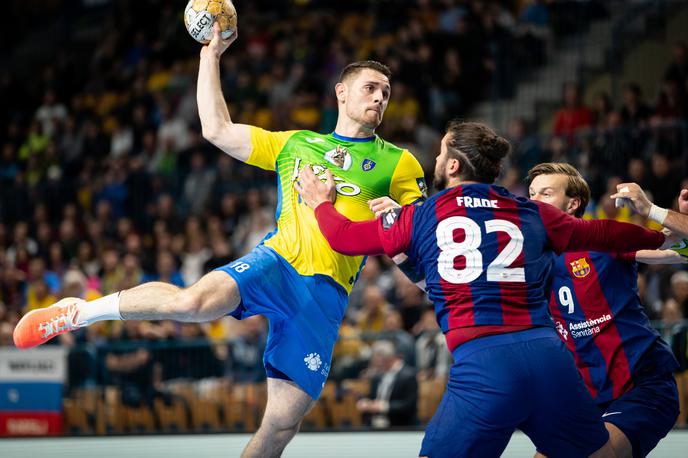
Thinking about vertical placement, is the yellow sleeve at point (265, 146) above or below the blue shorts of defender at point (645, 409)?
above

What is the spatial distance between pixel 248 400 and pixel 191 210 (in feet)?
17.5

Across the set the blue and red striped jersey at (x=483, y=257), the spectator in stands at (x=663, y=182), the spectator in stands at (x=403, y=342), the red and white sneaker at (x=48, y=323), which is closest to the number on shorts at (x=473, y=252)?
the blue and red striped jersey at (x=483, y=257)

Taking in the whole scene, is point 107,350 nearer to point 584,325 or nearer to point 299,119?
point 299,119

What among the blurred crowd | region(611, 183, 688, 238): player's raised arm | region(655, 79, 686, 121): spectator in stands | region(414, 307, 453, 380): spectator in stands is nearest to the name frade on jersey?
region(611, 183, 688, 238): player's raised arm

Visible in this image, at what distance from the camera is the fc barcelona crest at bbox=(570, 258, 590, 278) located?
583cm

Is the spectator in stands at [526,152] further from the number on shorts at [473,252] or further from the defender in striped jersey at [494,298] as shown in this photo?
the number on shorts at [473,252]

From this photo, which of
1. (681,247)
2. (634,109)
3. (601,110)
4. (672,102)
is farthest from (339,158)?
(601,110)

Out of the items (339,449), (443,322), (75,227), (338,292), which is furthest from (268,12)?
(443,322)

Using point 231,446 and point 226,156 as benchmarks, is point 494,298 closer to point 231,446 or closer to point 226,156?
point 231,446

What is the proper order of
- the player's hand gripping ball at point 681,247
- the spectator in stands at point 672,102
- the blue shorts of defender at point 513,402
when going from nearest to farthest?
the blue shorts of defender at point 513,402 < the player's hand gripping ball at point 681,247 < the spectator in stands at point 672,102

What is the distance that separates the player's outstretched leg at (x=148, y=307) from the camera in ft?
19.1

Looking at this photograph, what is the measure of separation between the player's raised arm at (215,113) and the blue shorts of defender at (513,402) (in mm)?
2466

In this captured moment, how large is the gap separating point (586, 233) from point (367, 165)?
1.97 metres

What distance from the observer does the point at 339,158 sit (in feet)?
21.2
